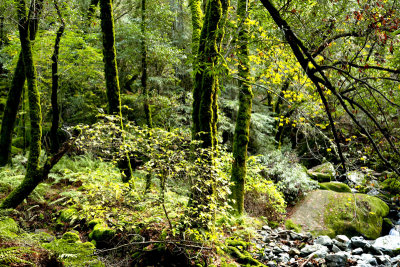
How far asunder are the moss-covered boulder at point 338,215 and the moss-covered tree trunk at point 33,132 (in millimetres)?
8256

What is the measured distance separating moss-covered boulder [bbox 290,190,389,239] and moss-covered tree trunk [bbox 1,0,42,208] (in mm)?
8256

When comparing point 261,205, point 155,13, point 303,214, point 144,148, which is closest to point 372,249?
point 303,214

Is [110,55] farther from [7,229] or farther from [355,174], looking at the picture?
[355,174]

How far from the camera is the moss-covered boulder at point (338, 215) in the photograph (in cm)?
852

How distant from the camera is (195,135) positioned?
5078 millimetres

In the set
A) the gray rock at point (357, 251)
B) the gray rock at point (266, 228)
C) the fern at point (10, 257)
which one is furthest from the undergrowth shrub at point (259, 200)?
the fern at point (10, 257)

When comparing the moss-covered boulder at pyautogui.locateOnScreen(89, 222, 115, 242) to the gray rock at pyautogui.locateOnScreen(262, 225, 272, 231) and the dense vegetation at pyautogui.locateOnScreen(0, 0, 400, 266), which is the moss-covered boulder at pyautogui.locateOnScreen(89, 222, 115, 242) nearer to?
the dense vegetation at pyautogui.locateOnScreen(0, 0, 400, 266)

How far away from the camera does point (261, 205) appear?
350 inches

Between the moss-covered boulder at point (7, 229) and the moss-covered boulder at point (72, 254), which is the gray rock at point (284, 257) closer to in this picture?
the moss-covered boulder at point (72, 254)

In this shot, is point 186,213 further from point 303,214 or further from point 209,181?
point 303,214

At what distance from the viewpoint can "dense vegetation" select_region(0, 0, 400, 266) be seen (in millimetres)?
2344

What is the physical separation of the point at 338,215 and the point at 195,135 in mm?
7180

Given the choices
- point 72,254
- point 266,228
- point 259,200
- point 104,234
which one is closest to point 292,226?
point 266,228

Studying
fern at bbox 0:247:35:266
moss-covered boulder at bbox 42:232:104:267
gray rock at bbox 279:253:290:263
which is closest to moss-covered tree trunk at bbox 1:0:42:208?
moss-covered boulder at bbox 42:232:104:267
